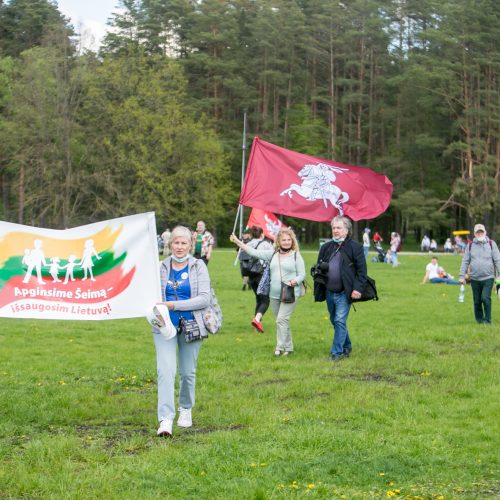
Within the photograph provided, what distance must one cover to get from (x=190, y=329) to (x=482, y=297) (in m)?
10.00

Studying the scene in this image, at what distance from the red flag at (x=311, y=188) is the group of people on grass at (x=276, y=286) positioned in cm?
77

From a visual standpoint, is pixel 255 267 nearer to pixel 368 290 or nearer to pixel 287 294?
pixel 287 294

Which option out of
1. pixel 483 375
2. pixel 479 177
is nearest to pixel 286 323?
pixel 483 375

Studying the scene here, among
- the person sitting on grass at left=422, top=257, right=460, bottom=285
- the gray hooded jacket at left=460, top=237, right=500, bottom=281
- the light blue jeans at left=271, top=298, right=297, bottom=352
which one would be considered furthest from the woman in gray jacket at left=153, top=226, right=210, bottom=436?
the person sitting on grass at left=422, top=257, right=460, bottom=285

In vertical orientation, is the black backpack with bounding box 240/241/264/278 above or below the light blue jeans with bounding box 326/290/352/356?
above

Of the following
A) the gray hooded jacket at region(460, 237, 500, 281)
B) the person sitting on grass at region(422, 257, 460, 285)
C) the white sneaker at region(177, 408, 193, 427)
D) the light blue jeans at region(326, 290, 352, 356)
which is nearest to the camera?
the white sneaker at region(177, 408, 193, 427)

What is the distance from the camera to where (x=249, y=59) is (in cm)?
8162

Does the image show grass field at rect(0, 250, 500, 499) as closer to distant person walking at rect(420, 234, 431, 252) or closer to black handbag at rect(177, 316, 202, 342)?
black handbag at rect(177, 316, 202, 342)

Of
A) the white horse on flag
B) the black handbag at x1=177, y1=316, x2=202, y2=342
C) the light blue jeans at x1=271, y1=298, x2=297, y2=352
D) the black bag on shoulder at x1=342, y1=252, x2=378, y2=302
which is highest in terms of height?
the white horse on flag

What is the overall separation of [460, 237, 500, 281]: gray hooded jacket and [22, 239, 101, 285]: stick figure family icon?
983 centimetres

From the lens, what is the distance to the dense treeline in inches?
2670

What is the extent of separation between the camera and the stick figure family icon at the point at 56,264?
339 inches

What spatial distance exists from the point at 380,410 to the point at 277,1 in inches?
2972

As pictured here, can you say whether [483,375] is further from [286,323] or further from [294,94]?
[294,94]
